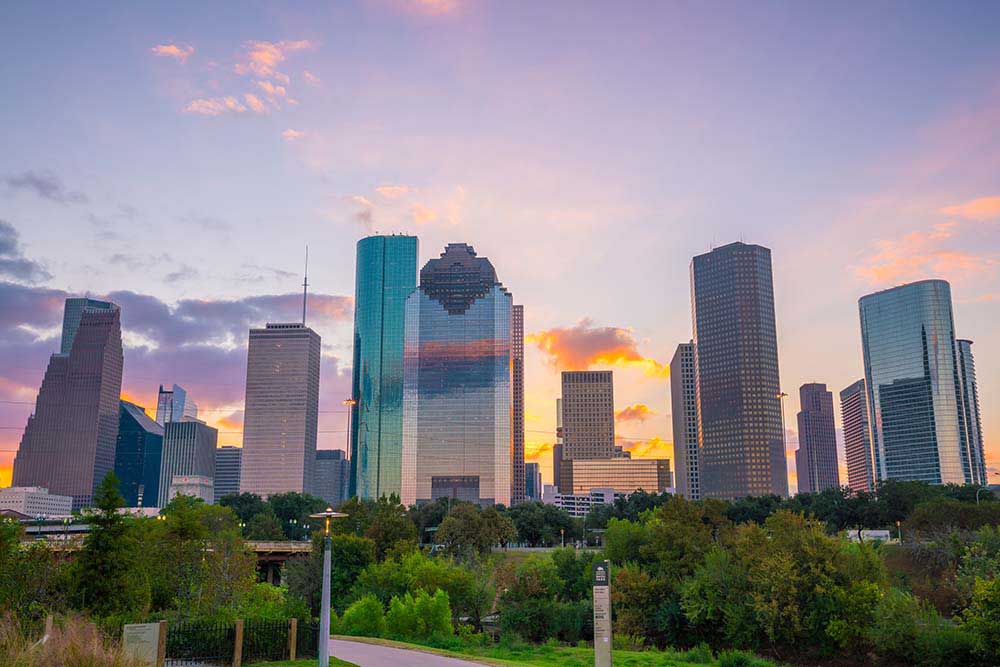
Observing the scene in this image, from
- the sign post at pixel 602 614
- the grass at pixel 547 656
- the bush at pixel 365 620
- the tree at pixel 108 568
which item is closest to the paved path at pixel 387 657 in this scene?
the grass at pixel 547 656

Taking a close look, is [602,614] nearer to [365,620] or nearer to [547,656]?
[547,656]

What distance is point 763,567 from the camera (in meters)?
44.8

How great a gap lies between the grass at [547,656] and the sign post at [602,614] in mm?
5052

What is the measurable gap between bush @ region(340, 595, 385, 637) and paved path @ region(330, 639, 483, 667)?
6.68 meters

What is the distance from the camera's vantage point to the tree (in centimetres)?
3189

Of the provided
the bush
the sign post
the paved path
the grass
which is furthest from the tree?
the sign post

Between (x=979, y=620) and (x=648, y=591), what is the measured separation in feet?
62.6

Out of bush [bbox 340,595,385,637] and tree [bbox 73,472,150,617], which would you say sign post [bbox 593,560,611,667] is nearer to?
tree [bbox 73,472,150,617]

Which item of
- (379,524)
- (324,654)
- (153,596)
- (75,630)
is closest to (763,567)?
(324,654)

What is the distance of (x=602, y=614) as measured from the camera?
2775 centimetres

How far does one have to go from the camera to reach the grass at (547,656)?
113 feet

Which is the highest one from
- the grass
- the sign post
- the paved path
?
the sign post

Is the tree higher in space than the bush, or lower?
higher

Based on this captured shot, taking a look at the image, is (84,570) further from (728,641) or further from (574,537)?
(574,537)
